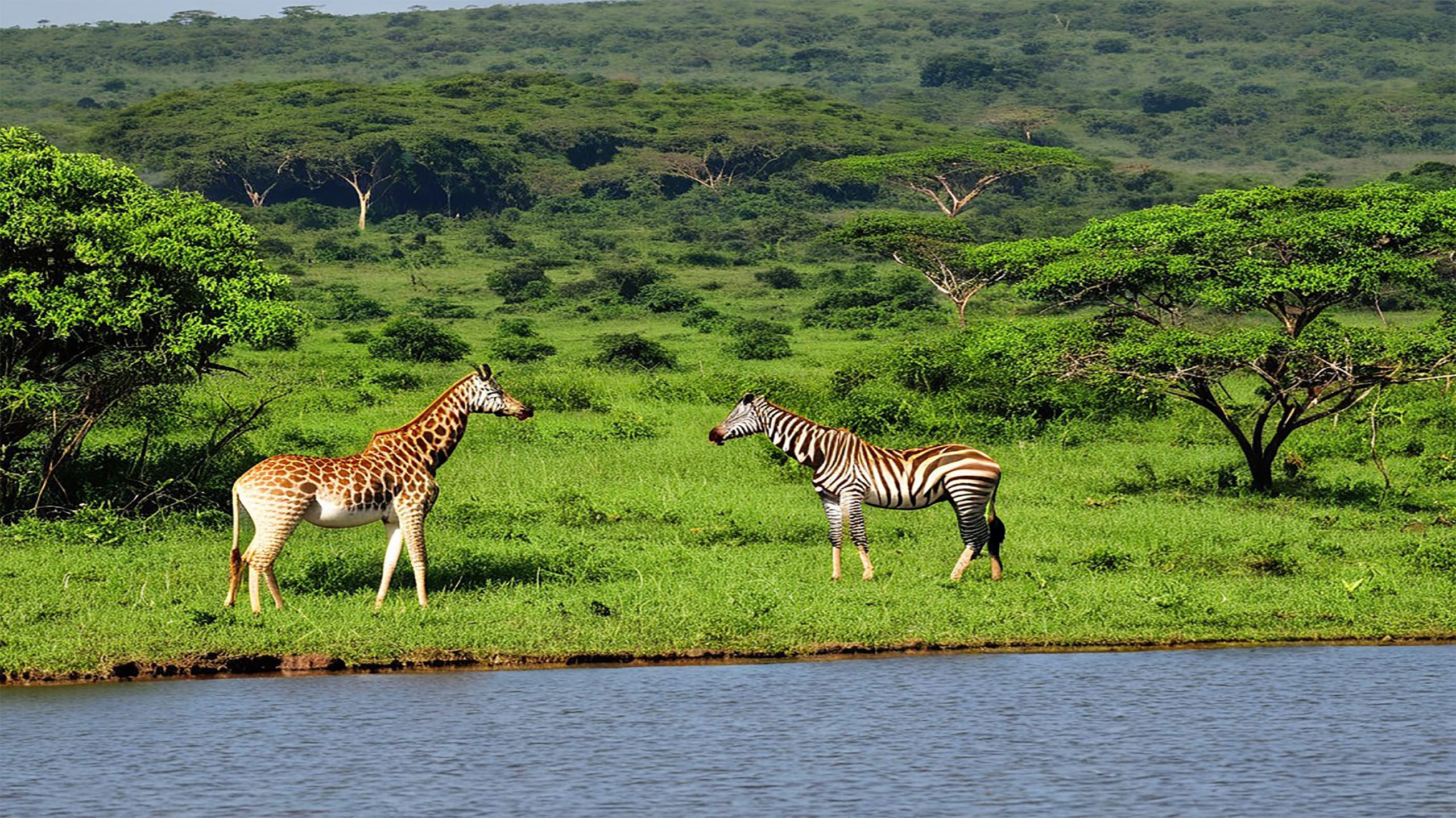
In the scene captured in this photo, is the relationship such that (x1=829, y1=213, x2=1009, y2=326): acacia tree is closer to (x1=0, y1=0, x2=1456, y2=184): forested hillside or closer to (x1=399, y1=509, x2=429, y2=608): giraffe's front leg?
(x1=399, y1=509, x2=429, y2=608): giraffe's front leg

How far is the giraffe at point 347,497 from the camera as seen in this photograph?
14.5 meters

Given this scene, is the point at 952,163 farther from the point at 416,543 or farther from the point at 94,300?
the point at 416,543

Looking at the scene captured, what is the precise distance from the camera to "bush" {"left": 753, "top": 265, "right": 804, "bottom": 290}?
5562 cm

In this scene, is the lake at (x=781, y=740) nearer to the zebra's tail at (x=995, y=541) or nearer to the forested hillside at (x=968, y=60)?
the zebra's tail at (x=995, y=541)

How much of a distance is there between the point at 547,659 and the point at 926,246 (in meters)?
31.0

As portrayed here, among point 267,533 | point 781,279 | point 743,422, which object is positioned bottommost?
point 267,533

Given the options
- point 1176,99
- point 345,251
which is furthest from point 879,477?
point 1176,99

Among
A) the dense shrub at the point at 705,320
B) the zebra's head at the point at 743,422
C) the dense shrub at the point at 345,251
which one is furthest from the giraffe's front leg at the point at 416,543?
the dense shrub at the point at 345,251

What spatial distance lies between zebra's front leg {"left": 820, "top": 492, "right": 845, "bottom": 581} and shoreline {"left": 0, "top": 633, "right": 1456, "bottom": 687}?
2047 millimetres

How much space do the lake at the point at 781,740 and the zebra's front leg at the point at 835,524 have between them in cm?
228

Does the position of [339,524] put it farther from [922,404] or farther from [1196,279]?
[922,404]

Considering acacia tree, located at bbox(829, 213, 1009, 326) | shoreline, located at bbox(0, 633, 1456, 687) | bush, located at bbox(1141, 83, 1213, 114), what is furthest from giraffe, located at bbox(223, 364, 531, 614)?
bush, located at bbox(1141, 83, 1213, 114)

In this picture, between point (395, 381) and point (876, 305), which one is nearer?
point (395, 381)

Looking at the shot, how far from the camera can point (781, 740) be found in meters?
11.6
